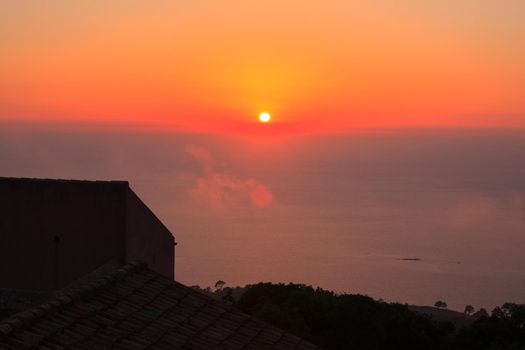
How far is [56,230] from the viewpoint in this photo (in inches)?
352

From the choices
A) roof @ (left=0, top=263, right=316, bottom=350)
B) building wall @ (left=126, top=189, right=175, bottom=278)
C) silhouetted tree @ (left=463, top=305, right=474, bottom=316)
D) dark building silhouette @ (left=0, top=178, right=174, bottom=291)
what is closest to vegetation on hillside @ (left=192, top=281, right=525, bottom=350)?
building wall @ (left=126, top=189, right=175, bottom=278)

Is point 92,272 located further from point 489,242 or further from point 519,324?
point 489,242

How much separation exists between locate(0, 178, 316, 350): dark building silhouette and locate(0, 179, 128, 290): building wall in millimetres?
12

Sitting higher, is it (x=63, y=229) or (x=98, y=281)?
(x=63, y=229)

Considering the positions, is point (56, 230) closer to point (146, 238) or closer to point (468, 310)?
point (146, 238)

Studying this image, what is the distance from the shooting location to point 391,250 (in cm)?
12081

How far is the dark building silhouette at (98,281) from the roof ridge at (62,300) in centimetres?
1

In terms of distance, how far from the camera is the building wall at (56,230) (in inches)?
343

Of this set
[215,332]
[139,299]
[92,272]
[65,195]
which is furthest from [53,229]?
[215,332]

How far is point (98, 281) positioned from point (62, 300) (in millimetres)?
687

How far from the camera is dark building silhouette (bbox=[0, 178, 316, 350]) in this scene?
263 inches

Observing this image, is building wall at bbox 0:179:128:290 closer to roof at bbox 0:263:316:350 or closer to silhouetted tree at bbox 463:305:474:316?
roof at bbox 0:263:316:350

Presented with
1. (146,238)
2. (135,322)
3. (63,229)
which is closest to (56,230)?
(63,229)

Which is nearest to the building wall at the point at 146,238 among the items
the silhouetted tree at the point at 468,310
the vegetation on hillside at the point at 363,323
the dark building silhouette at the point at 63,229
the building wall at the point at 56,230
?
the dark building silhouette at the point at 63,229
